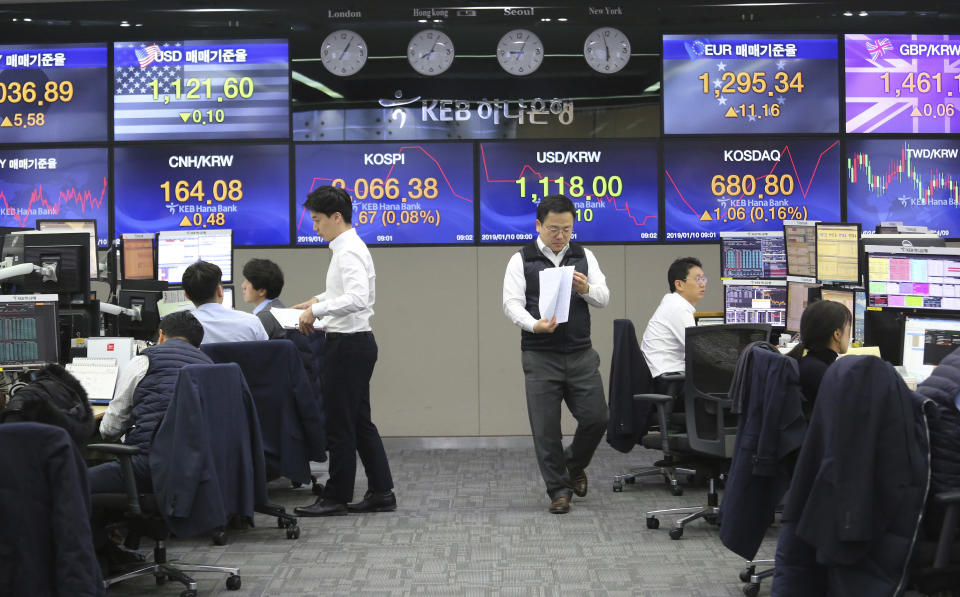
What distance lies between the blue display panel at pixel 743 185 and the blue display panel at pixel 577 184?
6.6 inches

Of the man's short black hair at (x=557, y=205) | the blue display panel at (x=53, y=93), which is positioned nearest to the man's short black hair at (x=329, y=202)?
the man's short black hair at (x=557, y=205)

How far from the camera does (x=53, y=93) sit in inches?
276

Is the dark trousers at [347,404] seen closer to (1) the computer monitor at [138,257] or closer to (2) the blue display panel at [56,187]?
(1) the computer monitor at [138,257]

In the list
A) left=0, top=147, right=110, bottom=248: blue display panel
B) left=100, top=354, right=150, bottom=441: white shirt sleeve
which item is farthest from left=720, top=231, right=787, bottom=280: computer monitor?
left=0, top=147, right=110, bottom=248: blue display panel

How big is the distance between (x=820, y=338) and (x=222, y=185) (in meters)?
4.79

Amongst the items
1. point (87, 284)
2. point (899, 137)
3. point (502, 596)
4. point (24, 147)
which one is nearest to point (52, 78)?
point (24, 147)

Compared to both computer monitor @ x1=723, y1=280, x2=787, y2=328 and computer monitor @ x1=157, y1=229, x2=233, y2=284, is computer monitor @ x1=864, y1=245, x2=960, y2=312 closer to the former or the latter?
computer monitor @ x1=723, y1=280, x2=787, y2=328

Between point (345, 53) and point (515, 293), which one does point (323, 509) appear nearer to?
point (515, 293)

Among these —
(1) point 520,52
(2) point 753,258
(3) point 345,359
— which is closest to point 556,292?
(3) point 345,359

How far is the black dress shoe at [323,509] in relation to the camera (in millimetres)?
5020

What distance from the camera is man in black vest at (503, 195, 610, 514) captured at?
4.99m

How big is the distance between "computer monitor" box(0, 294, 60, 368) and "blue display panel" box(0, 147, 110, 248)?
291 cm

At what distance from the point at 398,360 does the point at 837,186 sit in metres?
3.31

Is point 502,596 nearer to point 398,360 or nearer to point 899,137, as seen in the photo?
point 398,360
